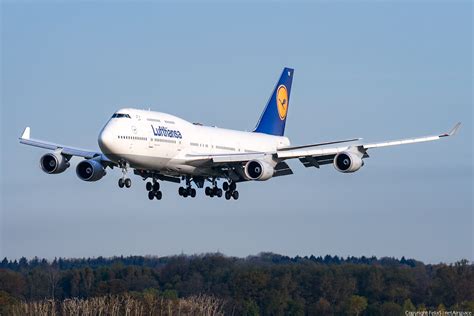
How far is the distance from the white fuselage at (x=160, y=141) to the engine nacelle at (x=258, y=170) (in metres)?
3.50

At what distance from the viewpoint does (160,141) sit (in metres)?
86.8

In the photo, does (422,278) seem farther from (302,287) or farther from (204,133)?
(204,133)

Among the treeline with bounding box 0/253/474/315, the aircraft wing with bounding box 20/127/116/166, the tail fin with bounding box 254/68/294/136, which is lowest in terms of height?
the treeline with bounding box 0/253/474/315

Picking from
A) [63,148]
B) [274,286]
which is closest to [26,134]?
[63,148]

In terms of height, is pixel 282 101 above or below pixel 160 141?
above

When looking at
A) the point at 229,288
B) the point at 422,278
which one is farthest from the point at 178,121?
the point at 422,278

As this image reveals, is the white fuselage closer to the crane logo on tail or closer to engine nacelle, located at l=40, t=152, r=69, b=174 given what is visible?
engine nacelle, located at l=40, t=152, r=69, b=174

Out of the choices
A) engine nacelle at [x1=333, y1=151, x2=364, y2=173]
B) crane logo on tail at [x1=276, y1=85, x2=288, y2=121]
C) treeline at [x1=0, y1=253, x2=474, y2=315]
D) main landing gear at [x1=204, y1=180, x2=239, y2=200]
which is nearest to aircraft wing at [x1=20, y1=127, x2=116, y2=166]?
main landing gear at [x1=204, y1=180, x2=239, y2=200]

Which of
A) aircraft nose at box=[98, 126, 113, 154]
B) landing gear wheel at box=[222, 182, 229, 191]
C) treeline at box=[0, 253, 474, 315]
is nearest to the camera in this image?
aircraft nose at box=[98, 126, 113, 154]

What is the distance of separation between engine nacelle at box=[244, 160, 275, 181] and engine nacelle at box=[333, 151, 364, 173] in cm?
461

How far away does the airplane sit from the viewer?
3342 inches

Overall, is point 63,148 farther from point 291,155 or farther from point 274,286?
point 274,286

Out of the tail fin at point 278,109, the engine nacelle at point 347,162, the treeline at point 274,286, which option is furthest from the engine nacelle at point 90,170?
the treeline at point 274,286

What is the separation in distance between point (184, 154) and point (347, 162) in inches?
436
